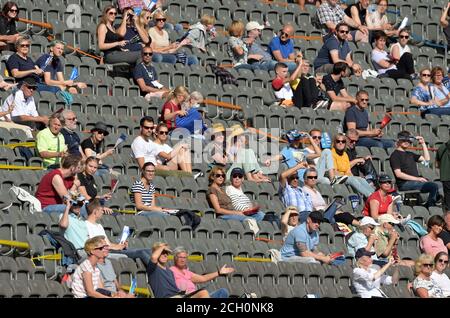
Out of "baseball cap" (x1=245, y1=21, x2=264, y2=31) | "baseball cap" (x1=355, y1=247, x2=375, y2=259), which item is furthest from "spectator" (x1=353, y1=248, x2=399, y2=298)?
"baseball cap" (x1=245, y1=21, x2=264, y2=31)

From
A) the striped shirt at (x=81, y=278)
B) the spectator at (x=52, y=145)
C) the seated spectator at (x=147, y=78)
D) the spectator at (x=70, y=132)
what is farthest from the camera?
the seated spectator at (x=147, y=78)

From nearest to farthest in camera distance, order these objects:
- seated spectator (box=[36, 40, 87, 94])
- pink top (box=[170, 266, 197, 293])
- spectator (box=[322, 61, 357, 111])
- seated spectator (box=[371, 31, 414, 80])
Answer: pink top (box=[170, 266, 197, 293]) → seated spectator (box=[36, 40, 87, 94]) → spectator (box=[322, 61, 357, 111]) → seated spectator (box=[371, 31, 414, 80])

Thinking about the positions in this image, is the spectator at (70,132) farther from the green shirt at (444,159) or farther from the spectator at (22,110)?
the green shirt at (444,159)

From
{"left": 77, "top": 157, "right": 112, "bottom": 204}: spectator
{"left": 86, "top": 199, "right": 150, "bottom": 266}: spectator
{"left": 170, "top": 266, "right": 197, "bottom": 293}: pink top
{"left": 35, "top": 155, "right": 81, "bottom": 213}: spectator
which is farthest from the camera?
{"left": 77, "top": 157, "right": 112, "bottom": 204}: spectator

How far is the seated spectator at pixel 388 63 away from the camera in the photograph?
25188 mm

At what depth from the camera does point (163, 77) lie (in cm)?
2295

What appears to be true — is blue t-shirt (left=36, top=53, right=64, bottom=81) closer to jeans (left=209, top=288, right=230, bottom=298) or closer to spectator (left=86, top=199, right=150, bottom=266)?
spectator (left=86, top=199, right=150, bottom=266)

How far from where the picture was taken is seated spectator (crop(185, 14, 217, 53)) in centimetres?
2384

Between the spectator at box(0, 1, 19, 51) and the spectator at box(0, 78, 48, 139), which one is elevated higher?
the spectator at box(0, 1, 19, 51)

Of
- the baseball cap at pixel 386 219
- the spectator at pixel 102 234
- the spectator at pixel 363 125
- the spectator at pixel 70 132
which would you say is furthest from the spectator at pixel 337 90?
the spectator at pixel 102 234

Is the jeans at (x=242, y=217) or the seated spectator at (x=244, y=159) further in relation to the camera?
the seated spectator at (x=244, y=159)

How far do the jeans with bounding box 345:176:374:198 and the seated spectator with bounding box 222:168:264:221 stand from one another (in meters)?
1.61

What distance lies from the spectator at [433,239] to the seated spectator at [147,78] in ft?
12.5
